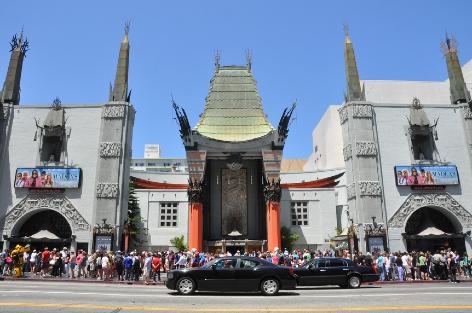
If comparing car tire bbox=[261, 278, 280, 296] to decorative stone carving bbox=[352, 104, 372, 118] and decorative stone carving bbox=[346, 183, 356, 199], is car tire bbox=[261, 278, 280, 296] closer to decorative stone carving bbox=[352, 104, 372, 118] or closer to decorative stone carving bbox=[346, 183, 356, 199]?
decorative stone carving bbox=[346, 183, 356, 199]

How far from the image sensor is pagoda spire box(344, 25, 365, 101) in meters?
32.3

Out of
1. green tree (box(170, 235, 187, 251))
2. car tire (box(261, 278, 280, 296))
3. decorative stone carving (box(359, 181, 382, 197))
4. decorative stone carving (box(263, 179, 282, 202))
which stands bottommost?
car tire (box(261, 278, 280, 296))

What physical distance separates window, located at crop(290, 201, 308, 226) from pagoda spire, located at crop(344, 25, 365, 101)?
51.9 feet

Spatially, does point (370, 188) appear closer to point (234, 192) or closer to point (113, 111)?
point (234, 192)

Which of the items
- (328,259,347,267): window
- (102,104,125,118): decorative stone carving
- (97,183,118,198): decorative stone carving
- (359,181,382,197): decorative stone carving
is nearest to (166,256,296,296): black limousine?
(328,259,347,267): window

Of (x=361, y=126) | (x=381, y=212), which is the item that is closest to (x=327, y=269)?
(x=381, y=212)

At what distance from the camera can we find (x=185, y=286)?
13523mm

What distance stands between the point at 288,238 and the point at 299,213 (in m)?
3.75

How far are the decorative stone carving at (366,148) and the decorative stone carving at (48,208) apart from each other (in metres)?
19.8

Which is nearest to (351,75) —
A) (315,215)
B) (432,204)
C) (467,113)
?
(467,113)

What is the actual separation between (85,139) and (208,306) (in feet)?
76.3

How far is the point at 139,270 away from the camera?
21203 mm

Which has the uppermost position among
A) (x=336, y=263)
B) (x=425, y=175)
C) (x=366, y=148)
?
(x=366, y=148)

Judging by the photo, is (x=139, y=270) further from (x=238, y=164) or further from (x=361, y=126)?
(x=238, y=164)
